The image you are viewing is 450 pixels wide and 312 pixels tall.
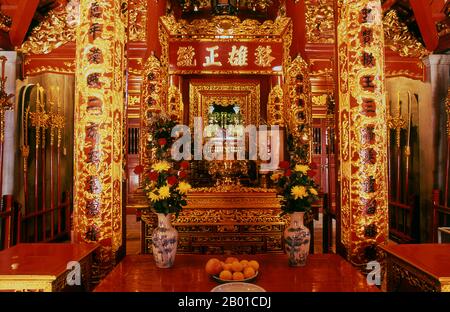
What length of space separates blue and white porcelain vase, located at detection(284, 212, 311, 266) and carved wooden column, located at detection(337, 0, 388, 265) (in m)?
0.76

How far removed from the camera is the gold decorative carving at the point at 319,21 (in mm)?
5238

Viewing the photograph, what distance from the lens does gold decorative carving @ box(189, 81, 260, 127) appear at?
6129mm

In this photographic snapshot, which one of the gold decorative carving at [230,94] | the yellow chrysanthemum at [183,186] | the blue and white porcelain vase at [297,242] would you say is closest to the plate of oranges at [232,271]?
the blue and white porcelain vase at [297,242]

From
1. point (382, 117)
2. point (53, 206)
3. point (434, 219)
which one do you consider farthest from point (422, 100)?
point (53, 206)

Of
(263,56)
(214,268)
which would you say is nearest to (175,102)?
(263,56)

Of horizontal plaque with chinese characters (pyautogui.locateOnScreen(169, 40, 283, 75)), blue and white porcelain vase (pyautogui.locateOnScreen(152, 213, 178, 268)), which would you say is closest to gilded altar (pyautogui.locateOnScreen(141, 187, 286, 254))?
blue and white porcelain vase (pyautogui.locateOnScreen(152, 213, 178, 268))

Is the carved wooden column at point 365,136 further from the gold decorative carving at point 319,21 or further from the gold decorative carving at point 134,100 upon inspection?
the gold decorative carving at point 134,100

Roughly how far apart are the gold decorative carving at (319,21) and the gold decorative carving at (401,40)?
82 cm

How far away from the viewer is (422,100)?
4992 mm

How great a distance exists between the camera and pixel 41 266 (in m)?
1.68

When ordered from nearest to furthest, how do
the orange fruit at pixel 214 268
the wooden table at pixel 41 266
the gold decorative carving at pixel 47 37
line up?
the wooden table at pixel 41 266
the orange fruit at pixel 214 268
the gold decorative carving at pixel 47 37

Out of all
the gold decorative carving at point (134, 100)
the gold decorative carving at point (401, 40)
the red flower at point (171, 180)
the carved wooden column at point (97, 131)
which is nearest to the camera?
the red flower at point (171, 180)

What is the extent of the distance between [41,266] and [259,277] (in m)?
1.08
